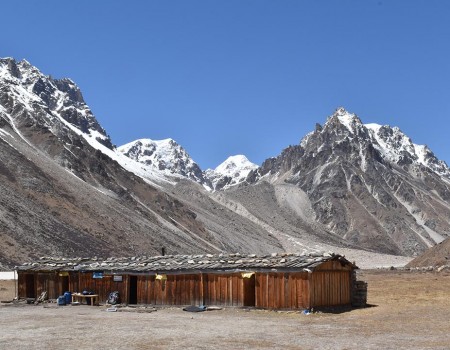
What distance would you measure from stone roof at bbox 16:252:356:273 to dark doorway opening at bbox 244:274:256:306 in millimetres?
914

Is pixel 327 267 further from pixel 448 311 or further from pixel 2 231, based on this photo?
pixel 2 231

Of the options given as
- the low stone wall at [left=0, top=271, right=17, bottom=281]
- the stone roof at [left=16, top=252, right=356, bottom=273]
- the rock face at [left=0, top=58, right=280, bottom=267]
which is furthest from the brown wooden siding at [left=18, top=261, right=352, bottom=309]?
the rock face at [left=0, top=58, right=280, bottom=267]

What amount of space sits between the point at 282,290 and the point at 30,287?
72.0ft

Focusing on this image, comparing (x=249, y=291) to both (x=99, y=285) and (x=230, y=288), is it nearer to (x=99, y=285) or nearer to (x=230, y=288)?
(x=230, y=288)

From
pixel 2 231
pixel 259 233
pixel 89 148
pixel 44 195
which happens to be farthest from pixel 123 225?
pixel 259 233

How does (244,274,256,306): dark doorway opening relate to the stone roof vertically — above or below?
below

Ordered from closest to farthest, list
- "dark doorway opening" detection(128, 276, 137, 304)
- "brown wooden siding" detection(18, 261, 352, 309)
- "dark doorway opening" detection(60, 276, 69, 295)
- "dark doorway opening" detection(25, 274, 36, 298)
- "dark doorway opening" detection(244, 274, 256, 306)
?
1. "brown wooden siding" detection(18, 261, 352, 309)
2. "dark doorway opening" detection(244, 274, 256, 306)
3. "dark doorway opening" detection(128, 276, 137, 304)
4. "dark doorway opening" detection(60, 276, 69, 295)
5. "dark doorway opening" detection(25, 274, 36, 298)

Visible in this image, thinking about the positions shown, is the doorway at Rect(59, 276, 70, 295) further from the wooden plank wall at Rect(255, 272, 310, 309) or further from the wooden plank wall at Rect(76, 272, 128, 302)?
the wooden plank wall at Rect(255, 272, 310, 309)

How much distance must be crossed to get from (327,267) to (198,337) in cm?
1434

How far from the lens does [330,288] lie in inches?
1437

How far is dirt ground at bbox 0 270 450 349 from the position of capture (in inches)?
865

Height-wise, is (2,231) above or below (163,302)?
above

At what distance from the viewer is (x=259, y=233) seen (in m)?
173

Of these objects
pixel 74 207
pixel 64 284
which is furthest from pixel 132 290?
pixel 74 207
